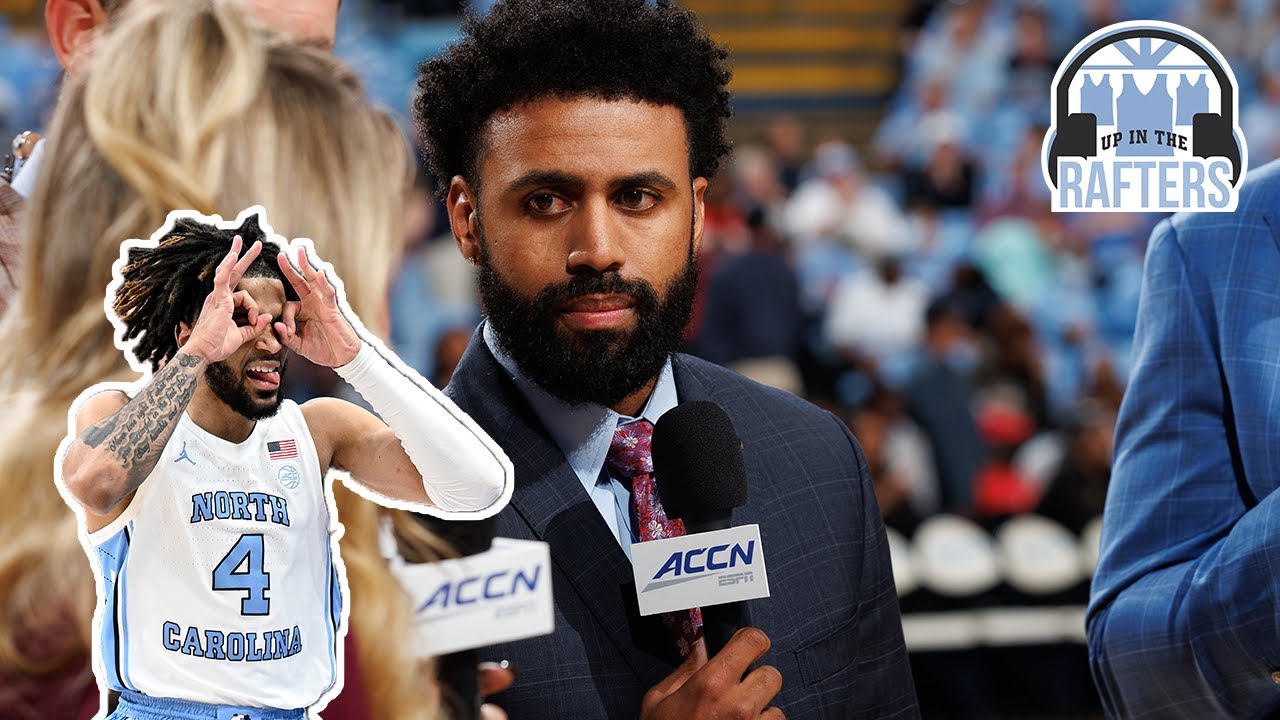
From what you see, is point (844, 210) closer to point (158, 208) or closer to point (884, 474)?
point (884, 474)

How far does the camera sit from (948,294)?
4.79 meters

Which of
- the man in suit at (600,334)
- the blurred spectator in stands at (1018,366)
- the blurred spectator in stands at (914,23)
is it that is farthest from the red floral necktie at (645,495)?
the blurred spectator in stands at (914,23)

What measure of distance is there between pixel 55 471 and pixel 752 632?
0.68 metres

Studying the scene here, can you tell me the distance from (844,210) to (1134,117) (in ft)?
13.6

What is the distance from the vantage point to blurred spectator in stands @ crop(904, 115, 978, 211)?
4.82 m

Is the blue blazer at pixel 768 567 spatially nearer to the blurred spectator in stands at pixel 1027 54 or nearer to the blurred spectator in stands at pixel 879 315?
the blurred spectator in stands at pixel 1027 54

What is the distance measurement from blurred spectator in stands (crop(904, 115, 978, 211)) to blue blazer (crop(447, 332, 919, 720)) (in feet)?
10.6

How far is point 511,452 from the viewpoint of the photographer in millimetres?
1526

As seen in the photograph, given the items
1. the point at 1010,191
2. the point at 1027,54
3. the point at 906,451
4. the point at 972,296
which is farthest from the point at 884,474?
the point at 1027,54

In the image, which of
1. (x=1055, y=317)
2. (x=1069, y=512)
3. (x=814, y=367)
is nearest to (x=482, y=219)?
(x=1069, y=512)

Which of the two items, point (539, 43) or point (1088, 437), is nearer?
point (539, 43)

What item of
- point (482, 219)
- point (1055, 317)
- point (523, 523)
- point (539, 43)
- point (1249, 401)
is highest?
point (1055, 317)

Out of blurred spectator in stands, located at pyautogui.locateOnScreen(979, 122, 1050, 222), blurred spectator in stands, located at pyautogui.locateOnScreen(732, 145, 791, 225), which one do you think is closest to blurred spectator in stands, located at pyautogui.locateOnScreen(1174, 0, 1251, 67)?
blurred spectator in stands, located at pyautogui.locateOnScreen(979, 122, 1050, 222)

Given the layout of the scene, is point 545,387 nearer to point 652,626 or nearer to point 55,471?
point 652,626
